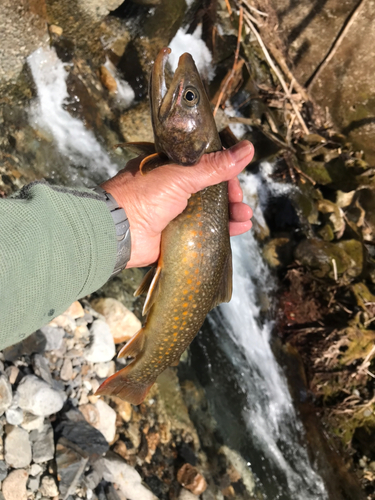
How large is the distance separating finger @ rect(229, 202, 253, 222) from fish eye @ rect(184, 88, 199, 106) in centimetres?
105

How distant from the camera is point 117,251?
2381mm

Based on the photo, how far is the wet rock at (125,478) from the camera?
11.3 feet

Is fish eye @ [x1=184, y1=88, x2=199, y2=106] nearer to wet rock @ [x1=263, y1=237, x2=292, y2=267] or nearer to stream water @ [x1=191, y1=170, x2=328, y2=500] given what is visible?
stream water @ [x1=191, y1=170, x2=328, y2=500]

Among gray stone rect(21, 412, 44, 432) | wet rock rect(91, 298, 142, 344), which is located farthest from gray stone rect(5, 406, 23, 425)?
wet rock rect(91, 298, 142, 344)

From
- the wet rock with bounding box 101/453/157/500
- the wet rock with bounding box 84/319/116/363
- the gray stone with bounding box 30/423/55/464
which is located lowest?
the wet rock with bounding box 101/453/157/500

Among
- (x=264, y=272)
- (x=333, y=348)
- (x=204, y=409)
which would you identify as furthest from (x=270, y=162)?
(x=204, y=409)

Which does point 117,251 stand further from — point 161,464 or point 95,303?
point 161,464

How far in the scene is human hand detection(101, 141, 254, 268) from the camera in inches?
98.0

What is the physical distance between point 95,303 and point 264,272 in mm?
3325

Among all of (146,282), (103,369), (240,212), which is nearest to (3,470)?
(103,369)

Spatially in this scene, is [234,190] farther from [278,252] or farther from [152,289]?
[278,252]

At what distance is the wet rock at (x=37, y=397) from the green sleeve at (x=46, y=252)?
1513 mm

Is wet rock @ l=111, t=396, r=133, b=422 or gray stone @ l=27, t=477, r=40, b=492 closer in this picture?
gray stone @ l=27, t=477, r=40, b=492

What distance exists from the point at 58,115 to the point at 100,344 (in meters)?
2.84
